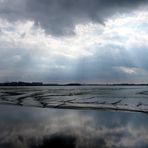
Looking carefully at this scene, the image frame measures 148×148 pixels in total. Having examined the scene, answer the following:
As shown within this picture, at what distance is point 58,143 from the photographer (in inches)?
459

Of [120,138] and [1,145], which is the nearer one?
[1,145]

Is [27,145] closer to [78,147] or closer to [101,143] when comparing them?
[78,147]

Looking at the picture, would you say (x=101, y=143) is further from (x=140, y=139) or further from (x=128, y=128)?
(x=128, y=128)

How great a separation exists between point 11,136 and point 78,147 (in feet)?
14.2

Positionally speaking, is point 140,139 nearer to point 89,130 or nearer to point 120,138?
point 120,138

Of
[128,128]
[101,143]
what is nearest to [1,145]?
[101,143]

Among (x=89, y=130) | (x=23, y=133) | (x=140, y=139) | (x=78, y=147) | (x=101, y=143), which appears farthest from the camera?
(x=89, y=130)


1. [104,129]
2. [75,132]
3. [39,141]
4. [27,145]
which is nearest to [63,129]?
[75,132]

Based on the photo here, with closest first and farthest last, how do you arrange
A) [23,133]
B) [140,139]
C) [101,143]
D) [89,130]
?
1. [101,143]
2. [140,139]
3. [23,133]
4. [89,130]

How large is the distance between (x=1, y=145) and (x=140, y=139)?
270 inches

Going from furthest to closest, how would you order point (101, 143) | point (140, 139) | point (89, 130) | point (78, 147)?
point (89, 130), point (140, 139), point (101, 143), point (78, 147)

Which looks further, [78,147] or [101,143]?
[101,143]

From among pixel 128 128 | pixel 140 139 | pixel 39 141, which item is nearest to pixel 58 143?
pixel 39 141

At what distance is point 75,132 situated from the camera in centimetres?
1452
